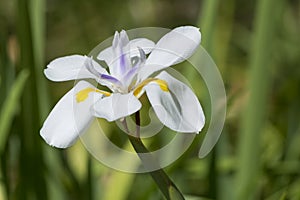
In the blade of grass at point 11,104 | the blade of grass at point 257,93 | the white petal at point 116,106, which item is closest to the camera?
the white petal at point 116,106

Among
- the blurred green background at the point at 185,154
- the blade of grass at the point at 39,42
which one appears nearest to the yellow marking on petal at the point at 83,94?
the blurred green background at the point at 185,154

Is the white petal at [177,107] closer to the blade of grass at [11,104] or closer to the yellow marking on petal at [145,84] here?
the yellow marking on petal at [145,84]

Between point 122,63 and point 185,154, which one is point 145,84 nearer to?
point 122,63

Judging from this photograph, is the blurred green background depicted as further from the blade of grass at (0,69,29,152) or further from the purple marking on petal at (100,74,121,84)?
the purple marking on petal at (100,74,121,84)

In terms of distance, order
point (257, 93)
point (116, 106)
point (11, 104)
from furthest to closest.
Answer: point (257, 93), point (11, 104), point (116, 106)

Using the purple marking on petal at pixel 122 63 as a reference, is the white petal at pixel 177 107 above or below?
below

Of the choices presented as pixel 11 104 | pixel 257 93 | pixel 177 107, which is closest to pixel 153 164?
pixel 177 107

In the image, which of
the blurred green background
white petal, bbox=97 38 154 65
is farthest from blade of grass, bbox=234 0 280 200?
white petal, bbox=97 38 154 65

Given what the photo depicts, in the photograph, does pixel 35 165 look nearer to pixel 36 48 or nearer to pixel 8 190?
pixel 8 190
